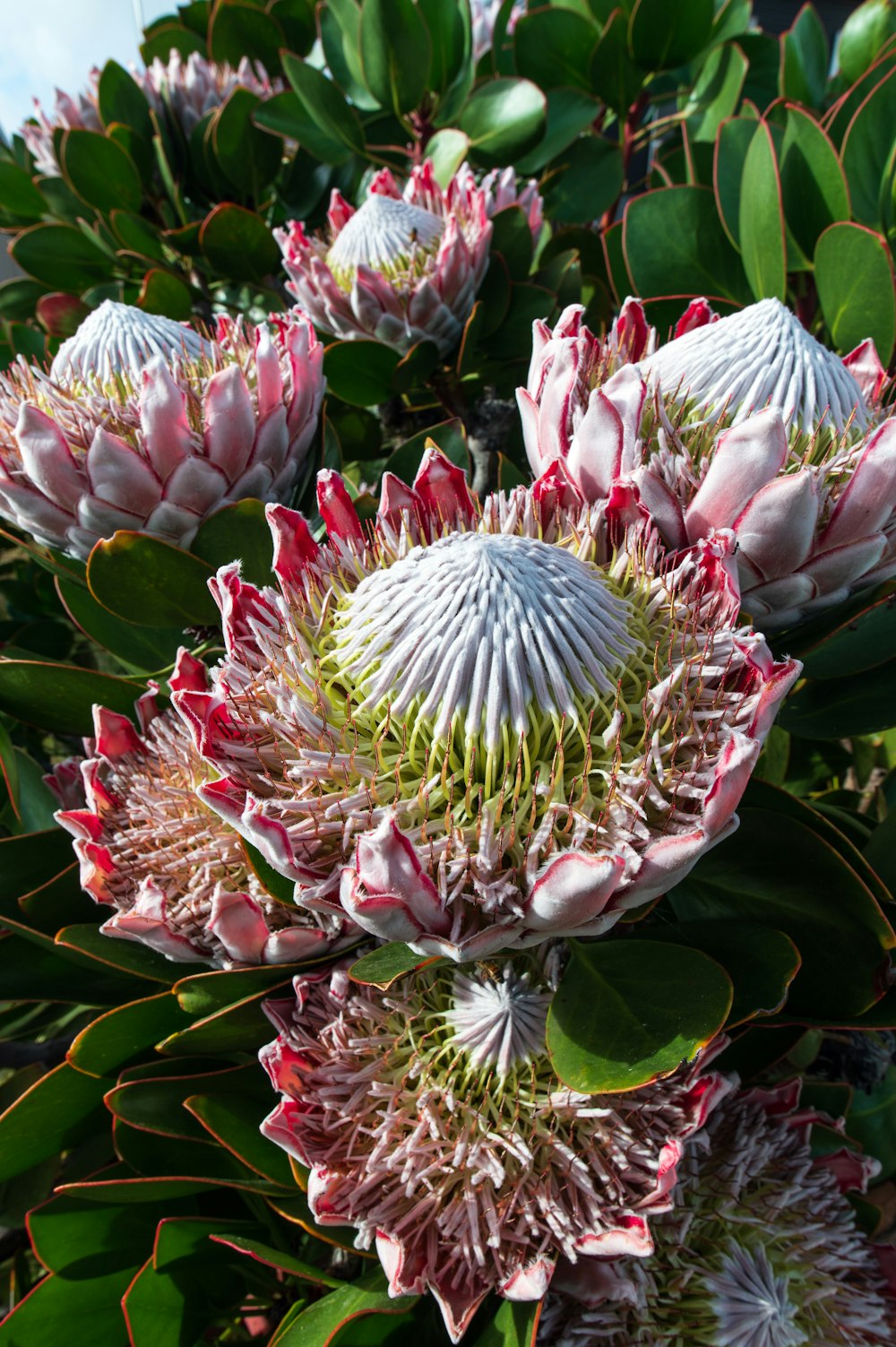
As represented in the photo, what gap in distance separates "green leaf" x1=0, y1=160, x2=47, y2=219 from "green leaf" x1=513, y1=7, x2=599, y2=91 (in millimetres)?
1135

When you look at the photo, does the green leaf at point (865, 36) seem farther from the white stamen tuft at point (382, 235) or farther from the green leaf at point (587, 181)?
the white stamen tuft at point (382, 235)

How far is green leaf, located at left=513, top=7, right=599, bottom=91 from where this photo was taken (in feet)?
5.72

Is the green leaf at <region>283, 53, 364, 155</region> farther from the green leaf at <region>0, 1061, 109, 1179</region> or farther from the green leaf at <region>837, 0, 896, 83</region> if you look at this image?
the green leaf at <region>0, 1061, 109, 1179</region>

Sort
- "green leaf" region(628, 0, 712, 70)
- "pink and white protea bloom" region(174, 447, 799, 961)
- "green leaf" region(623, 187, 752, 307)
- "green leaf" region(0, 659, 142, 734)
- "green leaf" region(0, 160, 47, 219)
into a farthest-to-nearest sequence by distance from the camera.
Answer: "green leaf" region(0, 160, 47, 219)
"green leaf" region(628, 0, 712, 70)
"green leaf" region(623, 187, 752, 307)
"green leaf" region(0, 659, 142, 734)
"pink and white protea bloom" region(174, 447, 799, 961)

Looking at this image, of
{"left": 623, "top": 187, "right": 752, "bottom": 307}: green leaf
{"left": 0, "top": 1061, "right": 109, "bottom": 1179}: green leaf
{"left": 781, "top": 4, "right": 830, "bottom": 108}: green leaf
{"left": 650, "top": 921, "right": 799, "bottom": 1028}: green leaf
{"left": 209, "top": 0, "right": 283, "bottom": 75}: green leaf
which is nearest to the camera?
{"left": 650, "top": 921, "right": 799, "bottom": 1028}: green leaf

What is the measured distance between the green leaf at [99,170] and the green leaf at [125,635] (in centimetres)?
101

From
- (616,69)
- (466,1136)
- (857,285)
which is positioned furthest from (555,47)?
(466,1136)

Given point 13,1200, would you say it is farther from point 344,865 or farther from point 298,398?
point 298,398

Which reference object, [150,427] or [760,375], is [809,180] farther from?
[150,427]

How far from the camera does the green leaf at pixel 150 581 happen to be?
89 centimetres

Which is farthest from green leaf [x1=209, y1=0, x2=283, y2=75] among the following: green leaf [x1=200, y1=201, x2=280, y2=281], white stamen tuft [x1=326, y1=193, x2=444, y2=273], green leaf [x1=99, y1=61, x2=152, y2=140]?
white stamen tuft [x1=326, y1=193, x2=444, y2=273]

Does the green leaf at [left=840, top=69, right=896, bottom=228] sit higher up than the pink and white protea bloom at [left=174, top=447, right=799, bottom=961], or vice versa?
the green leaf at [left=840, top=69, right=896, bottom=228]

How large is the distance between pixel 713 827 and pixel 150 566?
618 mm

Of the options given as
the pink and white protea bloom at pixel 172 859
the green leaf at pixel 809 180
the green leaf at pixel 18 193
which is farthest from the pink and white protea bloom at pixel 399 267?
the green leaf at pixel 18 193
